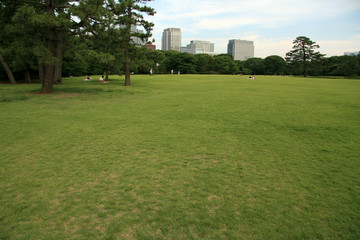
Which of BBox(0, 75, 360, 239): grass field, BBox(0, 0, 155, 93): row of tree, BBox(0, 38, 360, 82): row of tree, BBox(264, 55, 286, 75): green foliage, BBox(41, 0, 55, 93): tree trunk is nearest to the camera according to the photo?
BBox(0, 75, 360, 239): grass field

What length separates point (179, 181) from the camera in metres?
4.04

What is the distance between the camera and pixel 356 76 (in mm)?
56312

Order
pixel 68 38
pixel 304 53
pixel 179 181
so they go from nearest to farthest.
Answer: pixel 179 181 < pixel 68 38 < pixel 304 53

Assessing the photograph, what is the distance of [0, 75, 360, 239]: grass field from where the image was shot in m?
2.88

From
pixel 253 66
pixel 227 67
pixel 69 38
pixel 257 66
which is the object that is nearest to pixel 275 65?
pixel 257 66

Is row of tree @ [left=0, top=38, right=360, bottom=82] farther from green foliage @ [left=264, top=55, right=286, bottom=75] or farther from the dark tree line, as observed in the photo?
the dark tree line

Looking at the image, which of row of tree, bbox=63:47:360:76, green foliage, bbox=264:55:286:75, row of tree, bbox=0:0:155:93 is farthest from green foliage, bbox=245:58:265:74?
row of tree, bbox=0:0:155:93

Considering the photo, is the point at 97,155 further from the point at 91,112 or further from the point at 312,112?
the point at 312,112

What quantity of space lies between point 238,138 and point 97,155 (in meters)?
3.75

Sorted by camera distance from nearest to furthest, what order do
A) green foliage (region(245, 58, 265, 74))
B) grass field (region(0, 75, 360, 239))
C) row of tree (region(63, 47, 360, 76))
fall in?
1. grass field (region(0, 75, 360, 239))
2. row of tree (region(63, 47, 360, 76))
3. green foliage (region(245, 58, 265, 74))

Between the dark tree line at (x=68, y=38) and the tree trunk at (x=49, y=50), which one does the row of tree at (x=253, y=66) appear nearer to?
the dark tree line at (x=68, y=38)

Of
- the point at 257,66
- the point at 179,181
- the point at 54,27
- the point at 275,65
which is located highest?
the point at 257,66

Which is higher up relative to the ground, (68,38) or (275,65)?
(275,65)

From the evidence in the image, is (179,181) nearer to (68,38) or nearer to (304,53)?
(68,38)
